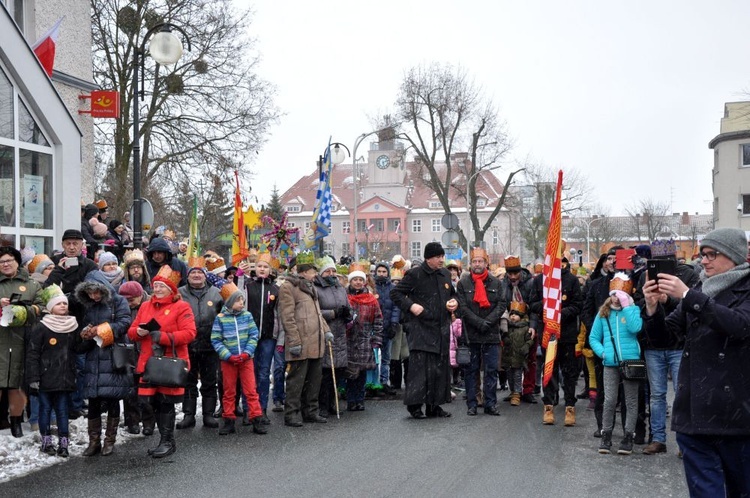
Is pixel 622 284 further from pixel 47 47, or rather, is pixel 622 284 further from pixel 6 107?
pixel 47 47

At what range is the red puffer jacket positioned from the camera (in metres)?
8.97

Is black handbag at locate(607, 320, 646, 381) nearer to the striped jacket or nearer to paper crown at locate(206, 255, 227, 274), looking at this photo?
the striped jacket

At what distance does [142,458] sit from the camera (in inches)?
346

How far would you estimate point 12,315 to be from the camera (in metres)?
8.94

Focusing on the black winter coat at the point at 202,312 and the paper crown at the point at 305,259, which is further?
the paper crown at the point at 305,259

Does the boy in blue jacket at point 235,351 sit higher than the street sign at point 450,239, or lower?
lower

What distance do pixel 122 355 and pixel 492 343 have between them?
516cm

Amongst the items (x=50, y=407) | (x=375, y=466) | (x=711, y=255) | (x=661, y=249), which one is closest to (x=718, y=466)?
(x=711, y=255)

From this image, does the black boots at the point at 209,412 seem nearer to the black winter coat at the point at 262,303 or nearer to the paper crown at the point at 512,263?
the black winter coat at the point at 262,303

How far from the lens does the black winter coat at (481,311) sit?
39.2 ft

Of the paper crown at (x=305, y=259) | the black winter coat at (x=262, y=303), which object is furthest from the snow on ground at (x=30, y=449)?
the paper crown at (x=305, y=259)

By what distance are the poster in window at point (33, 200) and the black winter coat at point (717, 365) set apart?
468 inches

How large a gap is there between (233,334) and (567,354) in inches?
176

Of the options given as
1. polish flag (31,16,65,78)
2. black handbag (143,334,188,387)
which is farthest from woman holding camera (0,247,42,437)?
polish flag (31,16,65,78)
